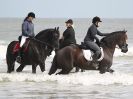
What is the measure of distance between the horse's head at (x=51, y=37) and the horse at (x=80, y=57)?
106 centimetres

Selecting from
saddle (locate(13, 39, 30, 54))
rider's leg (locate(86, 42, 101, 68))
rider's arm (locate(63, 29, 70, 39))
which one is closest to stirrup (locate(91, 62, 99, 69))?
rider's leg (locate(86, 42, 101, 68))

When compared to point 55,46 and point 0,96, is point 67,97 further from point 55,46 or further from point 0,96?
point 55,46

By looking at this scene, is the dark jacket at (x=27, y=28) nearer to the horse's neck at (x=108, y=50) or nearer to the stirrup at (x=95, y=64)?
the stirrup at (x=95, y=64)

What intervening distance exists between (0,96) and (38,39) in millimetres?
5160

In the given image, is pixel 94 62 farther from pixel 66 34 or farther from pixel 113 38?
pixel 66 34

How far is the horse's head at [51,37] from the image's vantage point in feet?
69.4

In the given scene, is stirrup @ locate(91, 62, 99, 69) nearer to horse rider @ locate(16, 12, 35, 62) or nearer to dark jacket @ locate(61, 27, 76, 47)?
dark jacket @ locate(61, 27, 76, 47)

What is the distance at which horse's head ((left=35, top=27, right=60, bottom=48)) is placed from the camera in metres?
21.2

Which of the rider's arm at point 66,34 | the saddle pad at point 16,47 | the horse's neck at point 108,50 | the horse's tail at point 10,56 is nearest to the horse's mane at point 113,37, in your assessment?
the horse's neck at point 108,50

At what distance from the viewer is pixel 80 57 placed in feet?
66.2

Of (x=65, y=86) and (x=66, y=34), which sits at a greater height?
(x=66, y=34)

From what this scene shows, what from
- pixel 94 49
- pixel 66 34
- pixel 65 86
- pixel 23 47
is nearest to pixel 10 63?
pixel 23 47

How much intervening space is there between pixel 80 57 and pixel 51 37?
166 cm

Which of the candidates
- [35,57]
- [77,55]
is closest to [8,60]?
[35,57]
